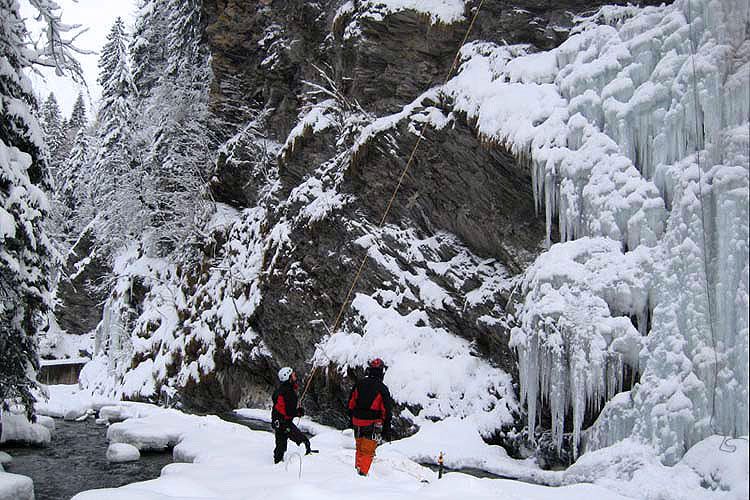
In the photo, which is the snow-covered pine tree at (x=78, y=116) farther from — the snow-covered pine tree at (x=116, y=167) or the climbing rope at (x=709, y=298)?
the climbing rope at (x=709, y=298)

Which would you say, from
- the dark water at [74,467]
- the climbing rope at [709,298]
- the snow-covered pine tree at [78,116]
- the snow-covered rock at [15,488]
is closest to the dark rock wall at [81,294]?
the snow-covered pine tree at [78,116]

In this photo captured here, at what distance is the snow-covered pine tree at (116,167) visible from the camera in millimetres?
24938

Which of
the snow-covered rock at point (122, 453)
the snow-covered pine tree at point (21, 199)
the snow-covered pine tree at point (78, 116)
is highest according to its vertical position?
the snow-covered pine tree at point (78, 116)

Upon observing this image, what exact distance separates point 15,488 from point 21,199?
13.7 feet

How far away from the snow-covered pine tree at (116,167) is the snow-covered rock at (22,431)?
13.9 metres

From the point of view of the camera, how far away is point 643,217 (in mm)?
8578

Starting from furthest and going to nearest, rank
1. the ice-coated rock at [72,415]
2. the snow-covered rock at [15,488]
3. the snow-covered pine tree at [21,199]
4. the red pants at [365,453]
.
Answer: the ice-coated rock at [72,415] → the snow-covered pine tree at [21,199] → the red pants at [365,453] → the snow-covered rock at [15,488]

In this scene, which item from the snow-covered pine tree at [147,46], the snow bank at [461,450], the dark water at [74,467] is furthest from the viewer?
the snow-covered pine tree at [147,46]

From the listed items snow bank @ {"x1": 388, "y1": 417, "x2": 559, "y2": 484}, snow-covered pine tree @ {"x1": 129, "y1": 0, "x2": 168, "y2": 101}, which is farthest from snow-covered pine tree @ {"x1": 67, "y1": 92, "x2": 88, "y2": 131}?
snow bank @ {"x1": 388, "y1": 417, "x2": 559, "y2": 484}

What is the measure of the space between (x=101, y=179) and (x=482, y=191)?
22.0m

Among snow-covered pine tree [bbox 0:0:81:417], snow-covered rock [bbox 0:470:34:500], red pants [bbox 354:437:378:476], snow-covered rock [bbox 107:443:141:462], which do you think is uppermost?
snow-covered pine tree [bbox 0:0:81:417]

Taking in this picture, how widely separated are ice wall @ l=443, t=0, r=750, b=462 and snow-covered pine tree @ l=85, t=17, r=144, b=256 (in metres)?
18.9

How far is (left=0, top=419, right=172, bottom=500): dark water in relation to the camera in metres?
8.88

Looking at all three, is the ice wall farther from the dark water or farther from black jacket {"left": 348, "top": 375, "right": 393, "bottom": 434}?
the dark water
